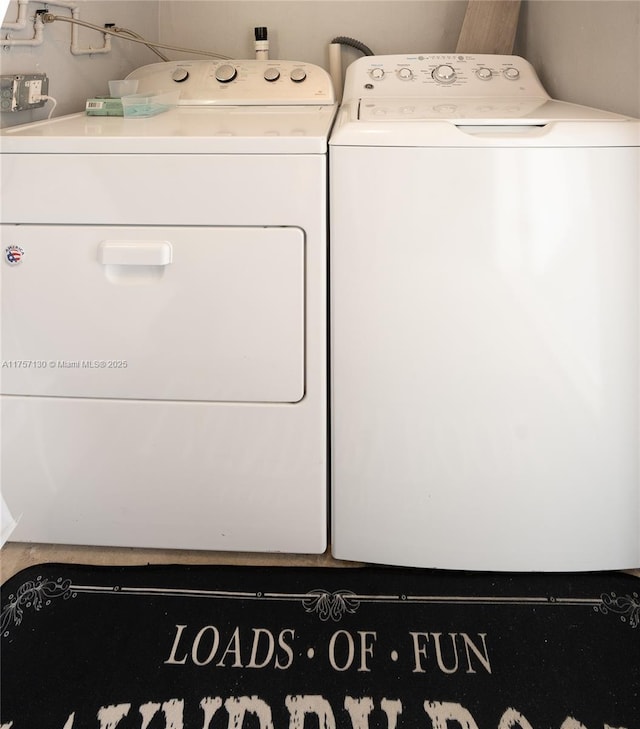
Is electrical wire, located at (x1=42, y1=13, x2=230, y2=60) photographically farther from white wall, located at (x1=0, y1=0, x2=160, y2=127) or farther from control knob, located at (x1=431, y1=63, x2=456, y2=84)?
control knob, located at (x1=431, y1=63, x2=456, y2=84)

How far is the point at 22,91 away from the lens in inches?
50.5

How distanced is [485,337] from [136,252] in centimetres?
60

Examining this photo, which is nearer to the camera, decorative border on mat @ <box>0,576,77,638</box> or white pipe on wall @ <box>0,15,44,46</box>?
decorative border on mat @ <box>0,576,77,638</box>

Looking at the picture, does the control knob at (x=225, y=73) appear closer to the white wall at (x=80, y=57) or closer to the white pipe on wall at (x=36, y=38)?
the white wall at (x=80, y=57)

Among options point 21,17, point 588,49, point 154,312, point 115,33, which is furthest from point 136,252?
point 588,49

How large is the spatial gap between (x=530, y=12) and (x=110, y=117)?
1105 mm

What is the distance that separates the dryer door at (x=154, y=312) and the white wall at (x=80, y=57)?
0.37 metres

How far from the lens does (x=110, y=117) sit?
1.35 meters

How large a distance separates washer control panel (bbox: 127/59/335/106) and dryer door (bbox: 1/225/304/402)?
0.60 m

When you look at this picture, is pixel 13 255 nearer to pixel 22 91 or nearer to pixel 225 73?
pixel 22 91

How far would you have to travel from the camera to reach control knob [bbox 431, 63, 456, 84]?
5.09ft

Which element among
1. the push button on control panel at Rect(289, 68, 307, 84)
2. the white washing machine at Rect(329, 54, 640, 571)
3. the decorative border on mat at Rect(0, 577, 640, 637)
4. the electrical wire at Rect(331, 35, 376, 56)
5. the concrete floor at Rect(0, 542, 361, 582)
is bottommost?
the concrete floor at Rect(0, 542, 361, 582)

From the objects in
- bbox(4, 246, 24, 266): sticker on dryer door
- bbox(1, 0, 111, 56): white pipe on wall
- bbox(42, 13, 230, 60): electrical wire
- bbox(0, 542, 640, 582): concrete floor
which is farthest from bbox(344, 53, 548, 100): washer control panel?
bbox(0, 542, 640, 582): concrete floor

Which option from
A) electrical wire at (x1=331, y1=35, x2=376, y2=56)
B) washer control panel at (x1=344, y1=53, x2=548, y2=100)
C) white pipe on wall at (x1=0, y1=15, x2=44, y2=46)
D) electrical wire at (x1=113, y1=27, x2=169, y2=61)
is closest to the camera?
white pipe on wall at (x1=0, y1=15, x2=44, y2=46)
